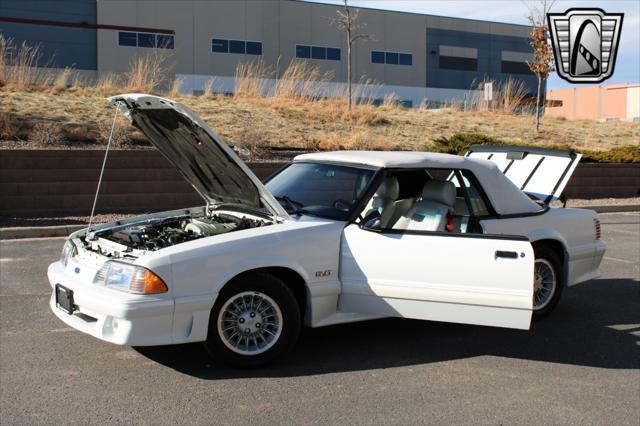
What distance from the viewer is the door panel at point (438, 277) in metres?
5.04

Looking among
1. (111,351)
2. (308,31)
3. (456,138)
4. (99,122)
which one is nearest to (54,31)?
(308,31)

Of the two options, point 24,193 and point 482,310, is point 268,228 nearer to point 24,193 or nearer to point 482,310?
point 482,310

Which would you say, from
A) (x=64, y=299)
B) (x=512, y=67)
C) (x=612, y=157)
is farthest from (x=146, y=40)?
(x=64, y=299)

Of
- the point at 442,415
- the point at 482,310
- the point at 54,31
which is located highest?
the point at 54,31

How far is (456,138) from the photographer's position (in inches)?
744

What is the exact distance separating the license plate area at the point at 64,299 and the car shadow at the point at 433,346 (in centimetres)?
69

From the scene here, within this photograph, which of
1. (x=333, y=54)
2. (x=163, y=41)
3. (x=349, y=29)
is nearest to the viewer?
(x=349, y=29)

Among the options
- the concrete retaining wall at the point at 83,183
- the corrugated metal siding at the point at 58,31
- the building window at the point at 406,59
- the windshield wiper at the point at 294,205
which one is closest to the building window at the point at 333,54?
the building window at the point at 406,59

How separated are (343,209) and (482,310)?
1.31 metres

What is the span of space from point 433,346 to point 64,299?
9.48 feet

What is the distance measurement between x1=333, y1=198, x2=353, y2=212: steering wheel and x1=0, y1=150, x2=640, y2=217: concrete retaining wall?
8879mm

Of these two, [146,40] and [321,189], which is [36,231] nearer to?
[321,189]

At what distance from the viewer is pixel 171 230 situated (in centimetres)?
573

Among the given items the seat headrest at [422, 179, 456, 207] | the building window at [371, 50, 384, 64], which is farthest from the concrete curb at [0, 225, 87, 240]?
the building window at [371, 50, 384, 64]
